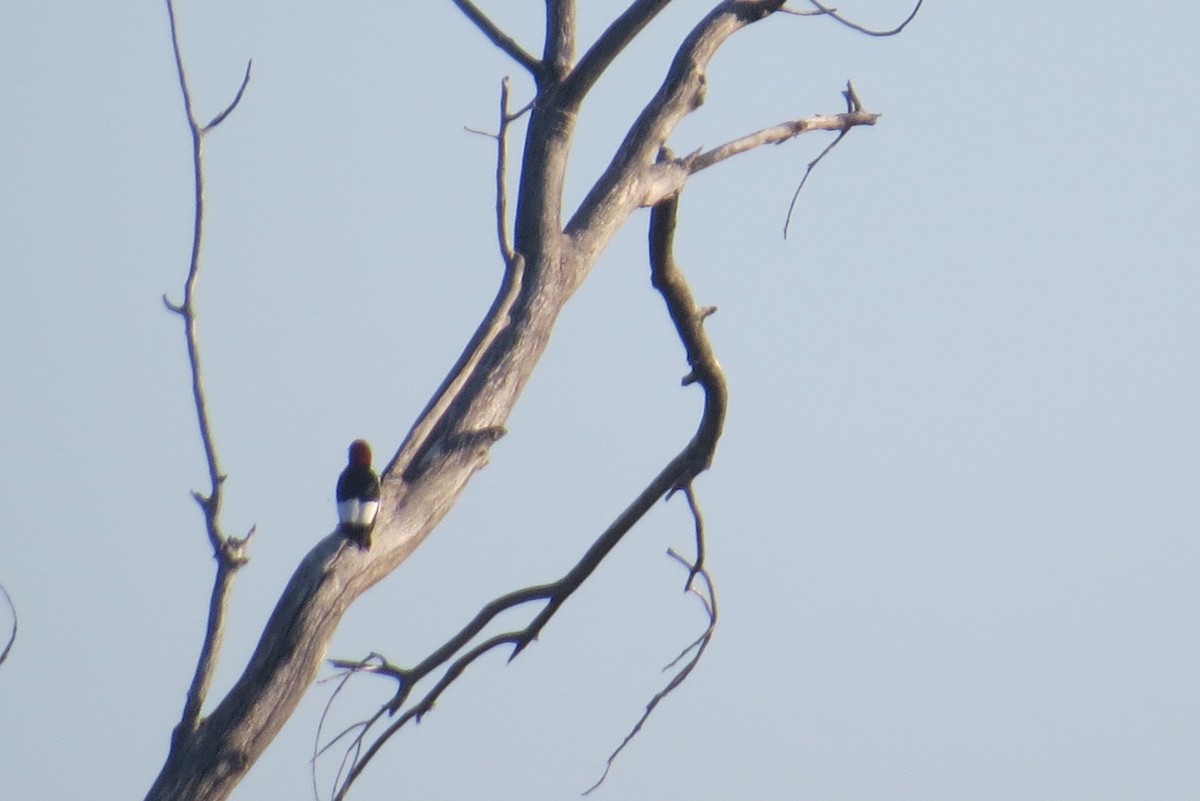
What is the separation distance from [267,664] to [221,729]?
0.18 metres

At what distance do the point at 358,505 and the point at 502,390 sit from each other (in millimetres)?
714

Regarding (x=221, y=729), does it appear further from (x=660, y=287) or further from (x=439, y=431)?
(x=660, y=287)

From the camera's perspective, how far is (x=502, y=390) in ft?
14.1

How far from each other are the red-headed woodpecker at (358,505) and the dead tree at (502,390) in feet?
0.10

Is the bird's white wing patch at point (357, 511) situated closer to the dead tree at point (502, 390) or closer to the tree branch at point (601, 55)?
the dead tree at point (502, 390)

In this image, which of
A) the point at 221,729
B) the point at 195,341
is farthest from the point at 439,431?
the point at 221,729

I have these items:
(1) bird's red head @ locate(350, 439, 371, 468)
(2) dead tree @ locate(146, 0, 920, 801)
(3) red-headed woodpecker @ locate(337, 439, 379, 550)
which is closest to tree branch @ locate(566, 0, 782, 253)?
(2) dead tree @ locate(146, 0, 920, 801)

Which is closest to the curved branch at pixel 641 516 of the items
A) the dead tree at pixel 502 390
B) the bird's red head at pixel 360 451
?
the dead tree at pixel 502 390

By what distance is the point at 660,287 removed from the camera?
15.1 feet

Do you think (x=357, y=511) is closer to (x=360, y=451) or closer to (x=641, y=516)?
(x=641, y=516)

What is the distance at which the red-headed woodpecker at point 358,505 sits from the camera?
402 cm

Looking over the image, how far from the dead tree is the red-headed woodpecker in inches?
1.2

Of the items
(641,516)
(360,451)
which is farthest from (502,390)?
(360,451)

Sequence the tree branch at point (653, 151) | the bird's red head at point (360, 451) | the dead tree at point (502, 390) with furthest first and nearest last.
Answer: the bird's red head at point (360, 451) < the tree branch at point (653, 151) < the dead tree at point (502, 390)
